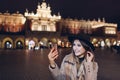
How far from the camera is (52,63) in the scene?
2.64 m

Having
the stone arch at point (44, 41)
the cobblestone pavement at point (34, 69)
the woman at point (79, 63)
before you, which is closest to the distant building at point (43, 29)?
the stone arch at point (44, 41)

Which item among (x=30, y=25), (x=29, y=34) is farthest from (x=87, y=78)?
(x=30, y=25)

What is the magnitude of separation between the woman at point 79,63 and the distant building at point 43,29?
66.2 m

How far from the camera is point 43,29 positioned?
279ft

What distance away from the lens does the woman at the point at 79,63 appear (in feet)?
8.66

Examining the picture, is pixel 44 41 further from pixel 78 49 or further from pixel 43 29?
pixel 78 49

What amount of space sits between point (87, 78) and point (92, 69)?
0.35 feet

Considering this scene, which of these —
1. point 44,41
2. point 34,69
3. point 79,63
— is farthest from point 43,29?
point 79,63

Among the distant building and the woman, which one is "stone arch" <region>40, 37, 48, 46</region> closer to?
the distant building

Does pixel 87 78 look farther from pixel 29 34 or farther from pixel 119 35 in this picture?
pixel 119 35

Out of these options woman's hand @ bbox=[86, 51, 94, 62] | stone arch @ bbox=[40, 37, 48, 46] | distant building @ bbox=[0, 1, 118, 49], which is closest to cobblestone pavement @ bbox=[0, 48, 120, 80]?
woman's hand @ bbox=[86, 51, 94, 62]

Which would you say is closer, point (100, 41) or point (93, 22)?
point (100, 41)

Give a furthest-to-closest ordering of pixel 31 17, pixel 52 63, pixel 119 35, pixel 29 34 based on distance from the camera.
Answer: pixel 119 35
pixel 31 17
pixel 29 34
pixel 52 63

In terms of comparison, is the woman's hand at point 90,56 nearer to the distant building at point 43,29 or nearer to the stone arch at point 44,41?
the distant building at point 43,29
